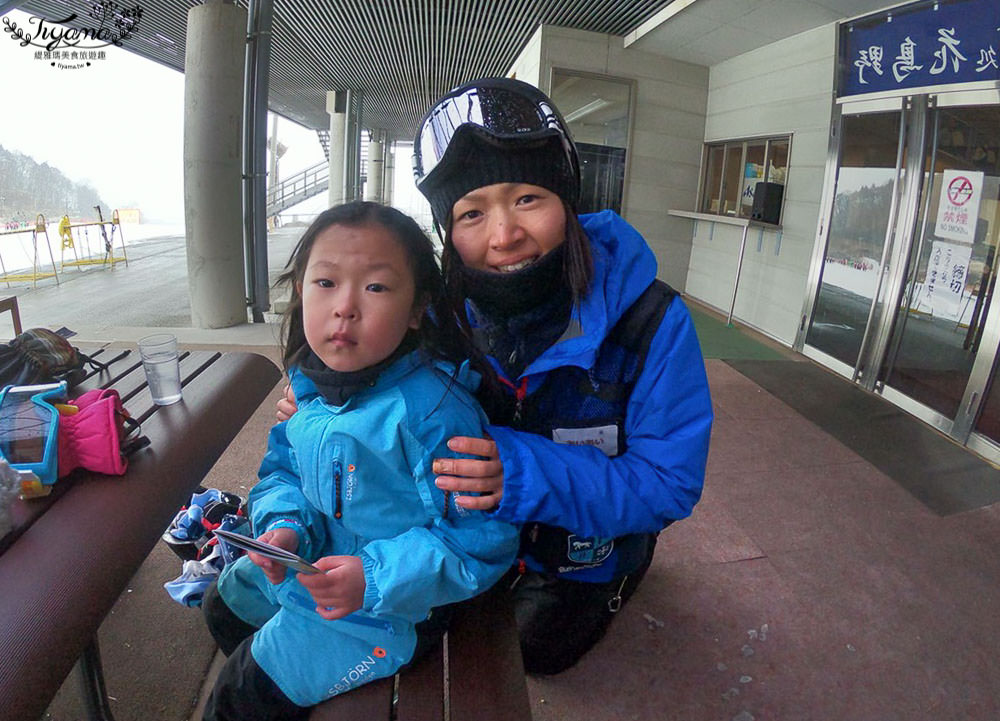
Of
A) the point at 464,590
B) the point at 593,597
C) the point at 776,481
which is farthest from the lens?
the point at 776,481

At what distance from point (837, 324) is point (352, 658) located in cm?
581

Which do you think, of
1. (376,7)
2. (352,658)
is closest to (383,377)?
(352,658)

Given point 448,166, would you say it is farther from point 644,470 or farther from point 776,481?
point 776,481

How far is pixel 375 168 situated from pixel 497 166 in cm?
2828

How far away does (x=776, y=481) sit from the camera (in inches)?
128

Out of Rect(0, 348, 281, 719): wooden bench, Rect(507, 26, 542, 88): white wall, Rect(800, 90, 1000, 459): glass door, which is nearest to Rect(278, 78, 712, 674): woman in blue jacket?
Rect(0, 348, 281, 719): wooden bench

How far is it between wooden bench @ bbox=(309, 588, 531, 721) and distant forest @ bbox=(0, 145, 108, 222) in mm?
10382

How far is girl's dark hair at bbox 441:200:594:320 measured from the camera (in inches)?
49.1

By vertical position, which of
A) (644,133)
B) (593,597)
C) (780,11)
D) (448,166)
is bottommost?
(593,597)

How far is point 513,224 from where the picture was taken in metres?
1.23

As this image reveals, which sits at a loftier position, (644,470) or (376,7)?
(376,7)

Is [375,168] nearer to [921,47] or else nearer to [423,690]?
[921,47]

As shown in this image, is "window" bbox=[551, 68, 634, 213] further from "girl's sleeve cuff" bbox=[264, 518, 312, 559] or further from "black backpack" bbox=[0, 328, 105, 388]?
"girl's sleeve cuff" bbox=[264, 518, 312, 559]

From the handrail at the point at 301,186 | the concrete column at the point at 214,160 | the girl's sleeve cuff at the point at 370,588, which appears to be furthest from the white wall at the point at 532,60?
the handrail at the point at 301,186
